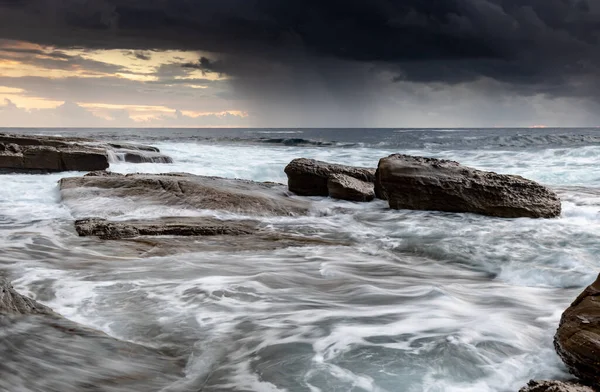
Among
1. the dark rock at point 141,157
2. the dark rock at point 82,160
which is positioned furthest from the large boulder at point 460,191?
the dark rock at point 141,157

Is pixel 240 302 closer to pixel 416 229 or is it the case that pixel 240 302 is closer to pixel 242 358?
pixel 242 358

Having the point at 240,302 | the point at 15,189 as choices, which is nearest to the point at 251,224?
the point at 240,302

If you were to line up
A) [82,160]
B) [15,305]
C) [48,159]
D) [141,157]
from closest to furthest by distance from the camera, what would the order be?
[15,305] → [48,159] → [82,160] → [141,157]

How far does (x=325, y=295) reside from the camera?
448 centimetres

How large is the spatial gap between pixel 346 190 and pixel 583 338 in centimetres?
670

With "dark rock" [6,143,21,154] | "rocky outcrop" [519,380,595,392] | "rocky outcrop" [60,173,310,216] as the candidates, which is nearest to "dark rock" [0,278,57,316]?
"rocky outcrop" [519,380,595,392]

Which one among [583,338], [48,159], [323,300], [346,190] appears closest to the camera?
[583,338]

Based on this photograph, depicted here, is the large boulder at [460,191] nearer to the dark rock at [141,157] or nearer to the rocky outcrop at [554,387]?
the rocky outcrop at [554,387]

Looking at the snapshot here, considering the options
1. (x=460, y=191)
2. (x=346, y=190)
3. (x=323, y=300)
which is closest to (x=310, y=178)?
(x=346, y=190)

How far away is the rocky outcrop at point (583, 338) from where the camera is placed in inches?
104

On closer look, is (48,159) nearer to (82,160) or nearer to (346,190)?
(82,160)

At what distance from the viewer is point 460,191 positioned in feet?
26.3

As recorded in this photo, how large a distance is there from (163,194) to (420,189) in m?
4.21

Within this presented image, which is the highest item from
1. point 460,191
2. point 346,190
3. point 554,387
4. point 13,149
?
point 13,149
